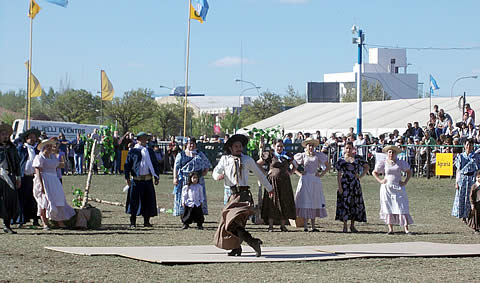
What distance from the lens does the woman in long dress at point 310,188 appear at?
54.6 ft

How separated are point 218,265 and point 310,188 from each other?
6070 mm

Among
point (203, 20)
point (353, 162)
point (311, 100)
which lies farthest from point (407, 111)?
point (311, 100)

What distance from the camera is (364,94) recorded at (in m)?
107

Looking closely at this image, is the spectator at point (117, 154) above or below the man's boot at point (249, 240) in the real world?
above

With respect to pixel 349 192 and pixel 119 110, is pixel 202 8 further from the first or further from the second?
pixel 119 110

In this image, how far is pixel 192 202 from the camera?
16.8 m

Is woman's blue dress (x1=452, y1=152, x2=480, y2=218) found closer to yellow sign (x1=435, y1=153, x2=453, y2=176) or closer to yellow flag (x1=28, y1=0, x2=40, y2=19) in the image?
yellow sign (x1=435, y1=153, x2=453, y2=176)

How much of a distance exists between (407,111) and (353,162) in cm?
4074

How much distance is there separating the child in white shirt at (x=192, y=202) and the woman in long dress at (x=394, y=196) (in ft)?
11.7

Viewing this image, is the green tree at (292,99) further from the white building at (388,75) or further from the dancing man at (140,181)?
the dancing man at (140,181)

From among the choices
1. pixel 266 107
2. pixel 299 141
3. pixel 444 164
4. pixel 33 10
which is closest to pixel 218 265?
pixel 444 164

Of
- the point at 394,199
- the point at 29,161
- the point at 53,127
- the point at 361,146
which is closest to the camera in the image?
the point at 394,199

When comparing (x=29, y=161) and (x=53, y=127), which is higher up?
(x=53, y=127)

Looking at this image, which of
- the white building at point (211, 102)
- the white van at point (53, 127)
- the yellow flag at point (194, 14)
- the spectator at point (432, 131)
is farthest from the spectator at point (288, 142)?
the white building at point (211, 102)
